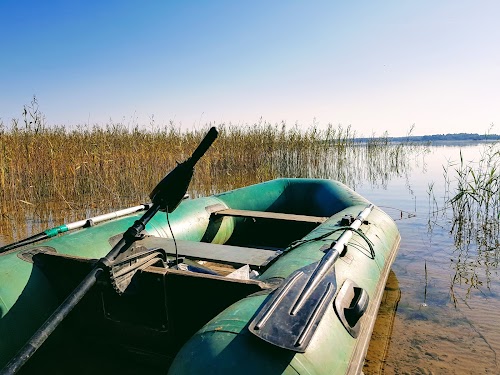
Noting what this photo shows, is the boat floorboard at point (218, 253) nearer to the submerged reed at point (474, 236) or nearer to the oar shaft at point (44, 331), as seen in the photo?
the oar shaft at point (44, 331)

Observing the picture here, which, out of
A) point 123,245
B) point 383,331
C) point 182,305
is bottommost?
point 383,331

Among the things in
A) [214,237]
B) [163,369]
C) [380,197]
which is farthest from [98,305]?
[380,197]

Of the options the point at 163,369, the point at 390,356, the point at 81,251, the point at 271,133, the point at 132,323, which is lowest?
the point at 390,356

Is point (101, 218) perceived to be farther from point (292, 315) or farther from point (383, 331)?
point (383, 331)

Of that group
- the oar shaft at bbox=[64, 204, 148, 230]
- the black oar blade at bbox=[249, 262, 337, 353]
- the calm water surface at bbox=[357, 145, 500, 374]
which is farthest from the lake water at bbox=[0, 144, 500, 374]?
the oar shaft at bbox=[64, 204, 148, 230]

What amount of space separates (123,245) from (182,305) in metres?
0.70

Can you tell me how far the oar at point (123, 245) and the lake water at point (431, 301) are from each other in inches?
75.0

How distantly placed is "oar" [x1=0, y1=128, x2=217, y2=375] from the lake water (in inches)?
75.0

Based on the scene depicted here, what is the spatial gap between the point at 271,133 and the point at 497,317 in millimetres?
7994

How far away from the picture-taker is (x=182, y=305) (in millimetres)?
1886

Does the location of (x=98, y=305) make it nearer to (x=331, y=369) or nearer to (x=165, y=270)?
(x=165, y=270)

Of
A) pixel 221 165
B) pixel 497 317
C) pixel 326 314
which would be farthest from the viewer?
pixel 221 165

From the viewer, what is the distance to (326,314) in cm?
163

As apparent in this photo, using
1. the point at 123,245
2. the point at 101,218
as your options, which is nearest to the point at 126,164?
the point at 101,218
